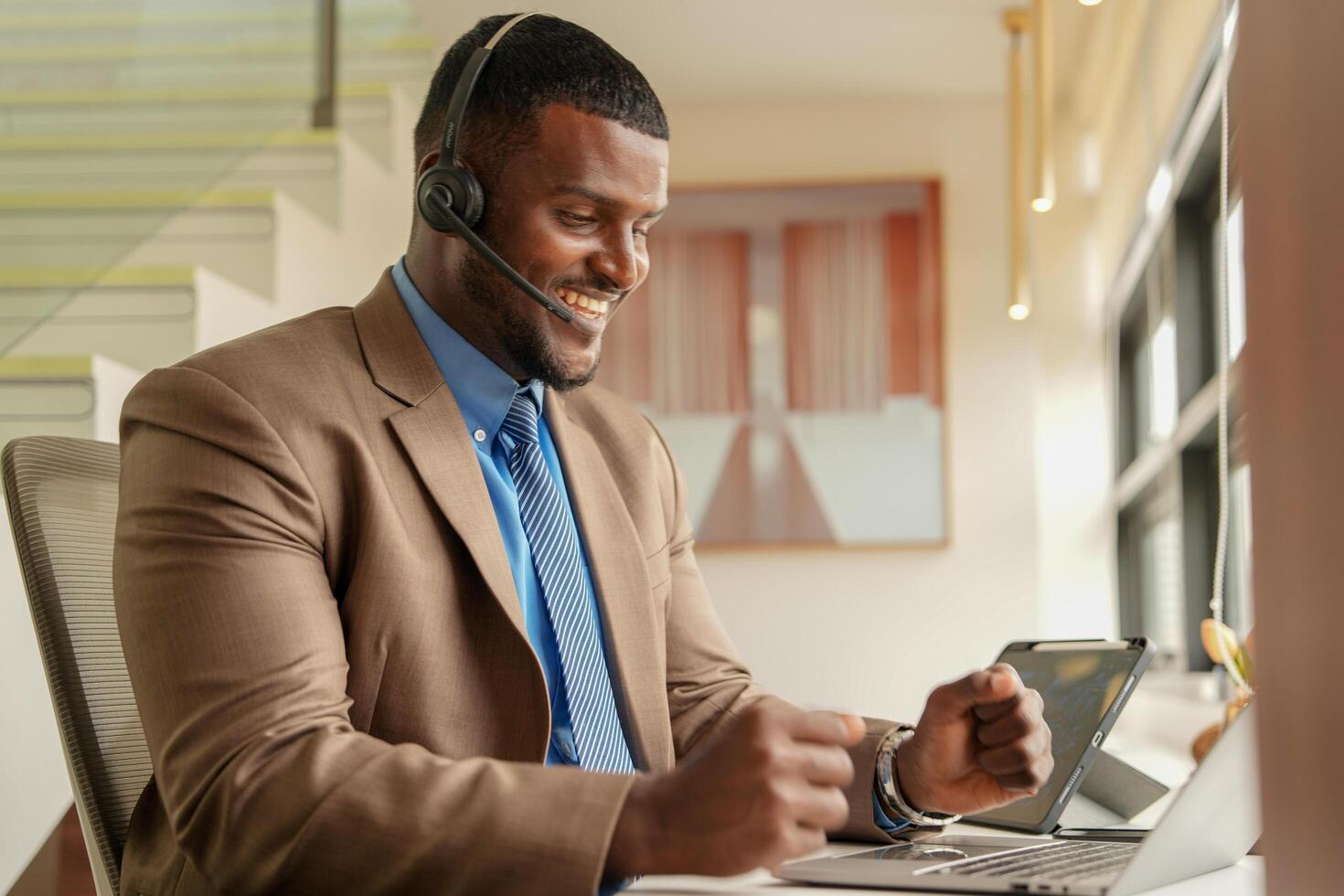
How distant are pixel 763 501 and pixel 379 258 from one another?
1.82 meters

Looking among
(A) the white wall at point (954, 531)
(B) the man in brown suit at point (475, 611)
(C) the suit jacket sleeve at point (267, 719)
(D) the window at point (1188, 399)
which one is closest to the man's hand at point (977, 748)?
(B) the man in brown suit at point (475, 611)

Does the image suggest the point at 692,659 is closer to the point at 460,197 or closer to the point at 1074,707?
the point at 1074,707

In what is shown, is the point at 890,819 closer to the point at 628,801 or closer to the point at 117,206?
the point at 628,801

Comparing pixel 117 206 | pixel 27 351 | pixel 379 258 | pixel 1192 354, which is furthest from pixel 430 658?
pixel 1192 354

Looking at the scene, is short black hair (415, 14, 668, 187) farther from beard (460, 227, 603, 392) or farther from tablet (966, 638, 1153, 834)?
tablet (966, 638, 1153, 834)

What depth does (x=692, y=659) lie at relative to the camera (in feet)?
4.83

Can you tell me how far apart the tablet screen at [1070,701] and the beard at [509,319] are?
22.4 inches

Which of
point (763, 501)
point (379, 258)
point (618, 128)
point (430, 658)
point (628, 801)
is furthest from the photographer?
point (763, 501)

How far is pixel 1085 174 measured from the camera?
16.8 feet

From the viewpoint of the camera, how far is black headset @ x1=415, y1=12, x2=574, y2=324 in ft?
4.27

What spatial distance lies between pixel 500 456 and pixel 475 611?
0.22m

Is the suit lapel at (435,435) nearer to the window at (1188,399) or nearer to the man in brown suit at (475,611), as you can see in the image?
the man in brown suit at (475,611)

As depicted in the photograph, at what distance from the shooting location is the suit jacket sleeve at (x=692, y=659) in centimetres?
143

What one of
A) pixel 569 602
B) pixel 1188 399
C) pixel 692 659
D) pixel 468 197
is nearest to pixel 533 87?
pixel 468 197
